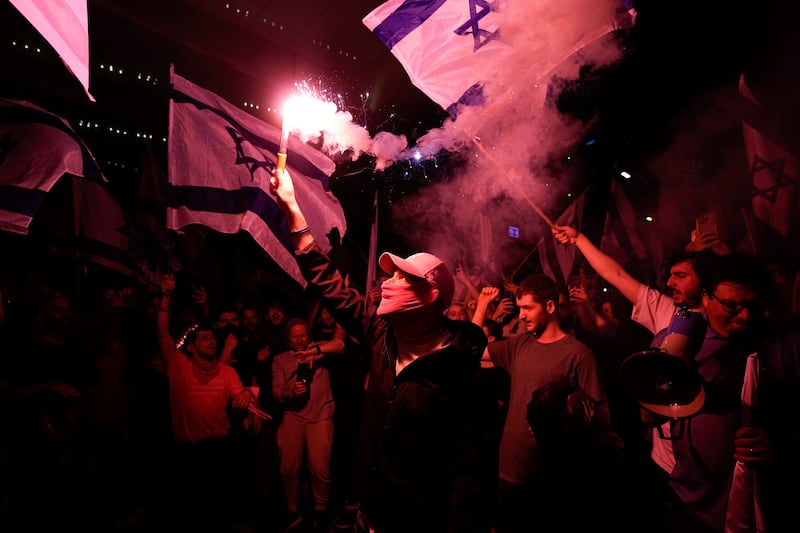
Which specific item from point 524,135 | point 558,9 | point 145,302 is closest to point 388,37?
point 558,9

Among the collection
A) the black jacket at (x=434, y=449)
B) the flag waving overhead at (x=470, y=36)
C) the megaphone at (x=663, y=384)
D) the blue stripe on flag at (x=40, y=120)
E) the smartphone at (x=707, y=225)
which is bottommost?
the black jacket at (x=434, y=449)

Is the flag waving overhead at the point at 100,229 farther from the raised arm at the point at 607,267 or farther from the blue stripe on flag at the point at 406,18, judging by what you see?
the raised arm at the point at 607,267

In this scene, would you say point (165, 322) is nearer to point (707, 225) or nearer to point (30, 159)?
point (30, 159)

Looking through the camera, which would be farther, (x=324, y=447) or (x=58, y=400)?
(x=324, y=447)

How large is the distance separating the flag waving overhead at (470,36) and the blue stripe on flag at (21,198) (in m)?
4.21

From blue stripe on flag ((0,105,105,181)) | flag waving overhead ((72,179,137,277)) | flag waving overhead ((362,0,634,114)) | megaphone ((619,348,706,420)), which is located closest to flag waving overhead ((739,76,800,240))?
flag waving overhead ((362,0,634,114))

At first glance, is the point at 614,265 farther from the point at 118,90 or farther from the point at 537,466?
the point at 118,90

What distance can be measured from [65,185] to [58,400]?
25.6 feet

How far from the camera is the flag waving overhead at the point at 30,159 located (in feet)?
16.8

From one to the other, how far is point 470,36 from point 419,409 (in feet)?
11.3

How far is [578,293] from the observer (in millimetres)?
6000

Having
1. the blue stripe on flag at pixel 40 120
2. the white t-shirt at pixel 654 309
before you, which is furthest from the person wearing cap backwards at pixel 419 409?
the blue stripe on flag at pixel 40 120

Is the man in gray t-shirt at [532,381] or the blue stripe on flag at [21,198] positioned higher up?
the blue stripe on flag at [21,198]

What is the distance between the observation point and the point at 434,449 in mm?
2430
